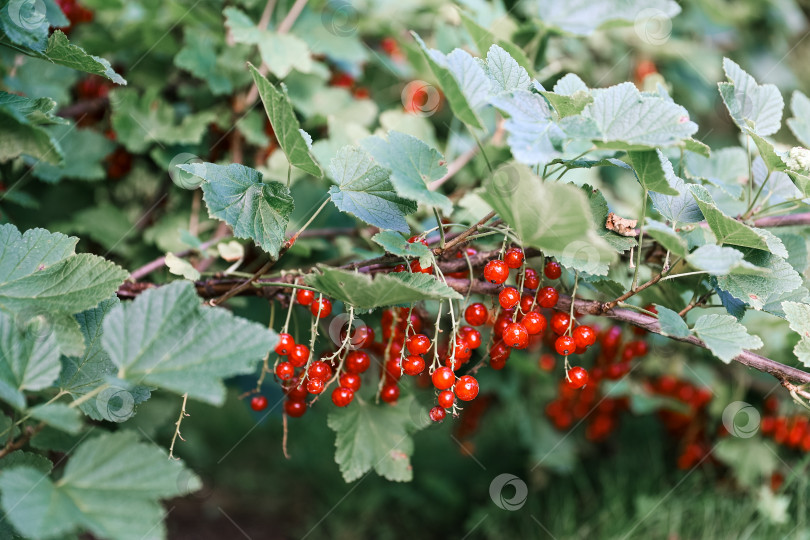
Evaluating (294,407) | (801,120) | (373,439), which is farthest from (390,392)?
(801,120)

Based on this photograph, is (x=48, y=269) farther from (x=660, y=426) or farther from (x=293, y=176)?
(x=660, y=426)

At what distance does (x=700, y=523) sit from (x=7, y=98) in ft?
7.89

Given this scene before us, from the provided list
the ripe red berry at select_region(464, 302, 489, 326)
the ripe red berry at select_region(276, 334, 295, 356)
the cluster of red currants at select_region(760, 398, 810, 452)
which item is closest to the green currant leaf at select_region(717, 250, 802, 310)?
the ripe red berry at select_region(464, 302, 489, 326)

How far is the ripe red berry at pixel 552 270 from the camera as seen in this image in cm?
107

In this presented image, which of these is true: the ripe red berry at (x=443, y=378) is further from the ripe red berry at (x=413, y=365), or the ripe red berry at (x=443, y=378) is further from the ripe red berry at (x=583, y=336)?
the ripe red berry at (x=583, y=336)

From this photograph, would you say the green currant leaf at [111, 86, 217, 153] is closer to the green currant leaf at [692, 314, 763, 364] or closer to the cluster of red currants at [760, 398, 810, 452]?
the green currant leaf at [692, 314, 763, 364]

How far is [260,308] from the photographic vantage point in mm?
1618

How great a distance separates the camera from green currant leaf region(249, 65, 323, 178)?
0.82m

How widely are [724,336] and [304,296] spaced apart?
0.72m

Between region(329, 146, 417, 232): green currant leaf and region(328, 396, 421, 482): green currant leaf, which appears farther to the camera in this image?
region(328, 396, 421, 482): green currant leaf

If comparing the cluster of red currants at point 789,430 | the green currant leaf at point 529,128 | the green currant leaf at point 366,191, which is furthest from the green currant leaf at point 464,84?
the cluster of red currants at point 789,430

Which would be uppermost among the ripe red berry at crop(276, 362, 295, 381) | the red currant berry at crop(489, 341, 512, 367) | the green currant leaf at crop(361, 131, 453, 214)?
the green currant leaf at crop(361, 131, 453, 214)

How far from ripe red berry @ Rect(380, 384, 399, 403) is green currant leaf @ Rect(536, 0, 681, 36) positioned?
104 cm

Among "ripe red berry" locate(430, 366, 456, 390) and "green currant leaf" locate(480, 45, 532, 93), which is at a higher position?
"green currant leaf" locate(480, 45, 532, 93)
